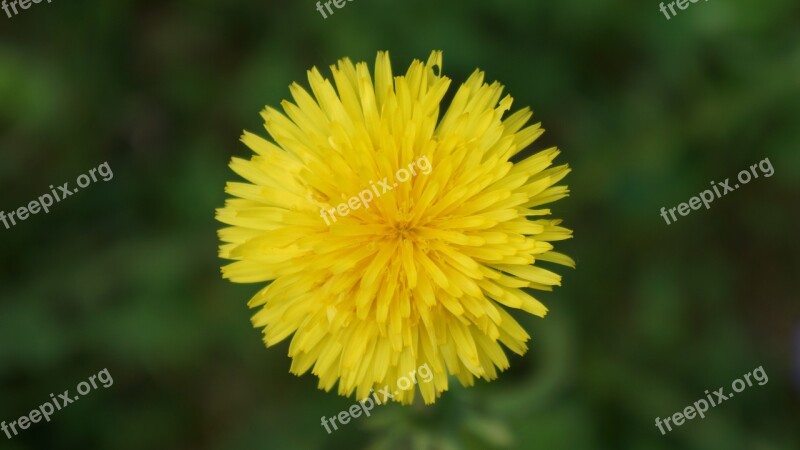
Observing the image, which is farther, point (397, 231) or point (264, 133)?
point (264, 133)

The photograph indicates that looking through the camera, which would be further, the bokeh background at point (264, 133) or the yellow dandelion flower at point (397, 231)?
the bokeh background at point (264, 133)

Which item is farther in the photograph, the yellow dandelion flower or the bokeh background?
the bokeh background

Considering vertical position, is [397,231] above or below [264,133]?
below

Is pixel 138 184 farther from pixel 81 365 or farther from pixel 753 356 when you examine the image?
pixel 753 356

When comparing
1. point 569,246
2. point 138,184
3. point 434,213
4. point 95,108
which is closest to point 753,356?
point 569,246
